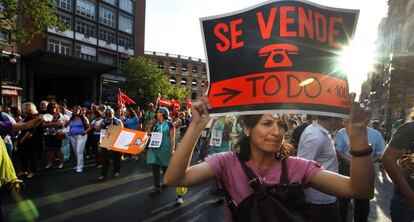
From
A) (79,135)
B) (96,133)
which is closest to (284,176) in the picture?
(79,135)

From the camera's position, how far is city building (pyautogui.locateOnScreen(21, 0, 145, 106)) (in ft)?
121

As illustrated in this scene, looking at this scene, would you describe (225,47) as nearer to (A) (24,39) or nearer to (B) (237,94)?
(B) (237,94)

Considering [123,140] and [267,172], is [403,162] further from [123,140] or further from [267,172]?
[123,140]

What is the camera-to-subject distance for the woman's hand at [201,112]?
7.48 ft

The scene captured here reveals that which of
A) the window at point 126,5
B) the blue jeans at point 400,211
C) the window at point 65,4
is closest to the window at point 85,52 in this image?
the window at point 65,4

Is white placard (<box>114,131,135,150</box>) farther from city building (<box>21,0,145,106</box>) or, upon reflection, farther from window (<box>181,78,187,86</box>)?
window (<box>181,78,187,86</box>)

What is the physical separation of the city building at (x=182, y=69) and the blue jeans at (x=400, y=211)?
77730mm

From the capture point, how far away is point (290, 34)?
2.33m

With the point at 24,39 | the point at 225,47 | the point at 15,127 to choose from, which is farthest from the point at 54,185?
the point at 24,39

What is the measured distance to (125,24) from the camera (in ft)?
182

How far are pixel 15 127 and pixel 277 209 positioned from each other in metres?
3.31

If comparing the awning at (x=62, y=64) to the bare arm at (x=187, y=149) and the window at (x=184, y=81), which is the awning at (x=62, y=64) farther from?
the window at (x=184, y=81)

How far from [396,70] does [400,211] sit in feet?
18.5

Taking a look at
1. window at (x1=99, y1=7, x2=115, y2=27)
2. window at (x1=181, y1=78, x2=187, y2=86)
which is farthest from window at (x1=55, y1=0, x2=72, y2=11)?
window at (x1=181, y1=78, x2=187, y2=86)
